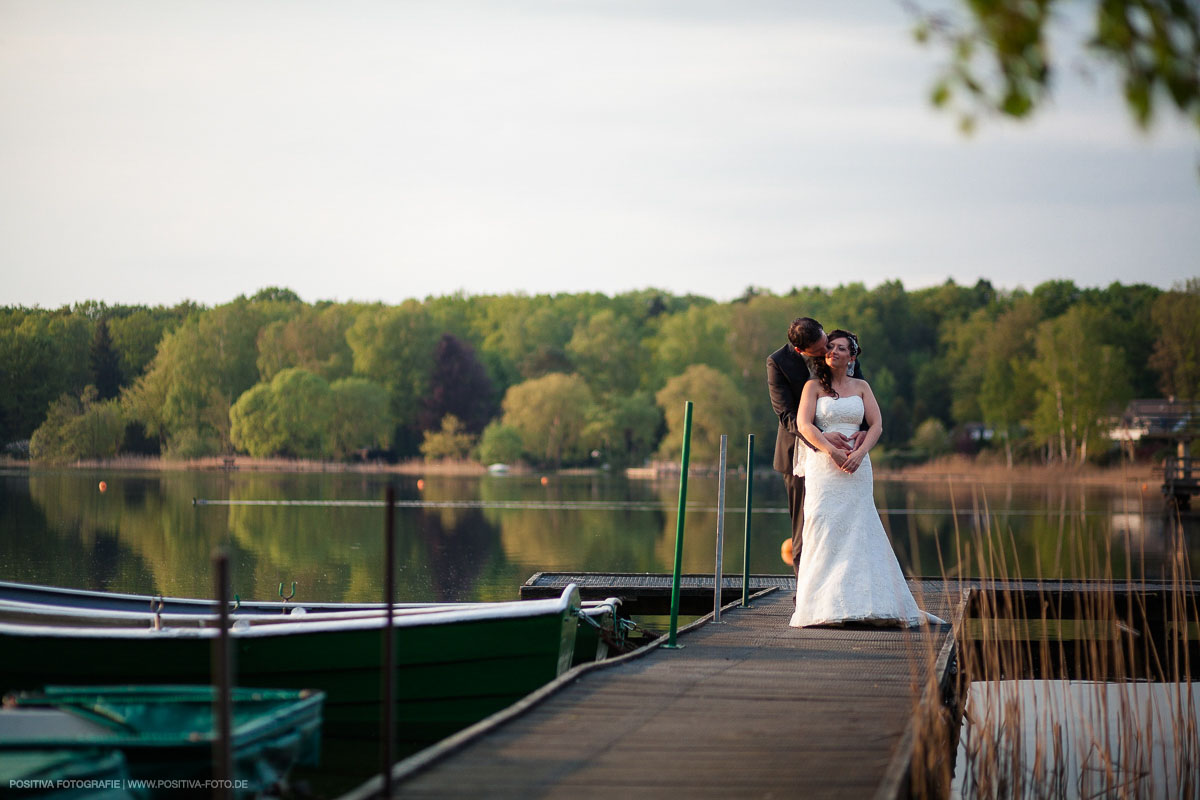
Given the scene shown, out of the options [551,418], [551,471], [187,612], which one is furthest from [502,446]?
[187,612]

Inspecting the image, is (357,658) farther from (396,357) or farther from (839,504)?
(396,357)

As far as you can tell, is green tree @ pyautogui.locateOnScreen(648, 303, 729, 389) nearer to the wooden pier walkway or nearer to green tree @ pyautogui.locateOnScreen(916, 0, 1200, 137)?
the wooden pier walkway

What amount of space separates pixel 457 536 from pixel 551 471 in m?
40.0

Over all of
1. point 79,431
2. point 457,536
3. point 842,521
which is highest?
point 79,431

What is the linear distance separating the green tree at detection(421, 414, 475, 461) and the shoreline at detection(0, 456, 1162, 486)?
93.7 inches

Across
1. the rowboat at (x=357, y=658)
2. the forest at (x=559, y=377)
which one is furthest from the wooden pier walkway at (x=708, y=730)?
the forest at (x=559, y=377)

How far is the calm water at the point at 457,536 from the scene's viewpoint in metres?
13.7

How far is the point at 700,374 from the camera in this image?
194 feet

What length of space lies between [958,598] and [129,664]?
581 cm

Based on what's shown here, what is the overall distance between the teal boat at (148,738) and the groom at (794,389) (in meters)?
3.73

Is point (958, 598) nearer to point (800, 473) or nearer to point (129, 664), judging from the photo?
point (800, 473)

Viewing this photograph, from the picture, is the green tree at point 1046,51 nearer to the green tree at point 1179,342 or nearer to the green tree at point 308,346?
the green tree at point 1179,342

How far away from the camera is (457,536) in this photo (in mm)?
20641

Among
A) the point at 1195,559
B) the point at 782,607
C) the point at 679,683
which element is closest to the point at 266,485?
the point at 1195,559
